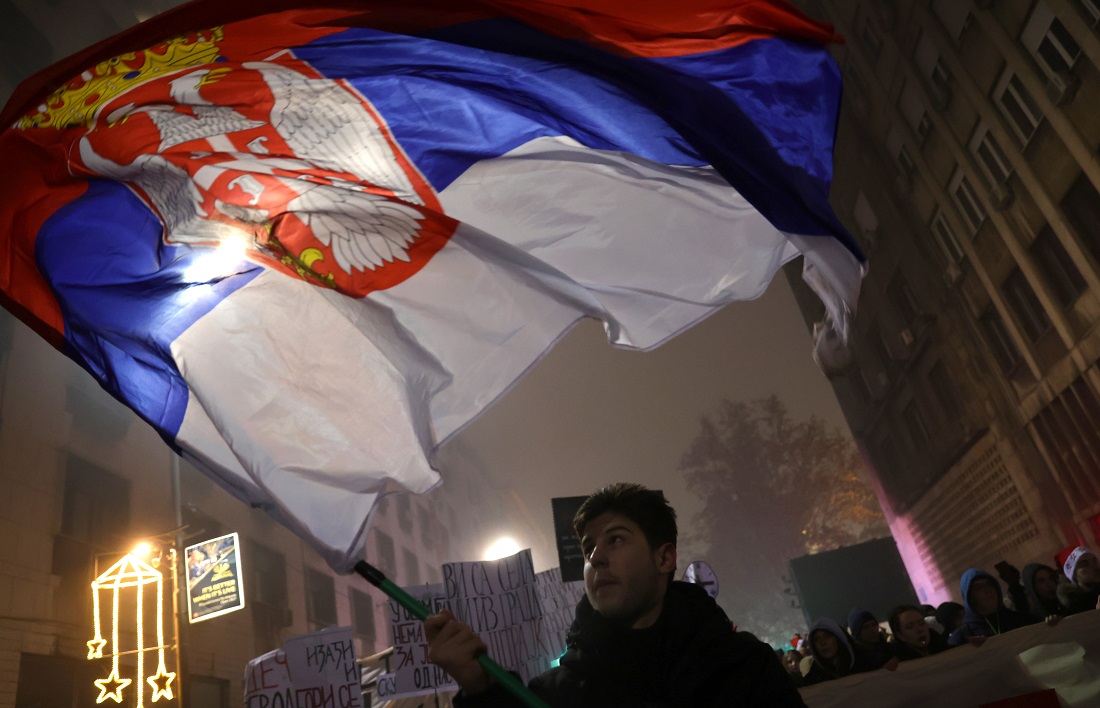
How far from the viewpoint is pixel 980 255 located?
19.9m

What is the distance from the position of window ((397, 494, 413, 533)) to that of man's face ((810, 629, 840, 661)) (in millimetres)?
27679

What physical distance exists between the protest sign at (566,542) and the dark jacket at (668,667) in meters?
5.53

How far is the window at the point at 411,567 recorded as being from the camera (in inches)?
1291

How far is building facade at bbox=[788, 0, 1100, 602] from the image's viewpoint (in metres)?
15.4

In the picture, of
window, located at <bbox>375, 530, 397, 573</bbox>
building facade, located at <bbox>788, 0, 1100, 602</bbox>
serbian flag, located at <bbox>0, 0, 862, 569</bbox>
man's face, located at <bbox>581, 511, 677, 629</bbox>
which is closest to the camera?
man's face, located at <bbox>581, 511, 677, 629</bbox>

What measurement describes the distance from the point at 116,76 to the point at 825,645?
21.3 feet

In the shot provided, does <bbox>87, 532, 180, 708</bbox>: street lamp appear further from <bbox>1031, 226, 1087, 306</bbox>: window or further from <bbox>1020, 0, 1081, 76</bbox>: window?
<bbox>1020, 0, 1081, 76</bbox>: window

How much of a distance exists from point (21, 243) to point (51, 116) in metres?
0.58

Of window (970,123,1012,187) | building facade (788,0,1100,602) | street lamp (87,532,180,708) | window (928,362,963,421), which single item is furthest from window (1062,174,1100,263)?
street lamp (87,532,180,708)

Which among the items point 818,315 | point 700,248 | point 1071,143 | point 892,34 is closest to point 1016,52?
point 1071,143

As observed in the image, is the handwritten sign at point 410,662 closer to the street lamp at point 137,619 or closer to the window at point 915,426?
the street lamp at point 137,619

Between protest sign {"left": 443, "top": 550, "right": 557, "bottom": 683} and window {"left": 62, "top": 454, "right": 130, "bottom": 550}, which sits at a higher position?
window {"left": 62, "top": 454, "right": 130, "bottom": 550}

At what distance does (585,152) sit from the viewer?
3572 millimetres

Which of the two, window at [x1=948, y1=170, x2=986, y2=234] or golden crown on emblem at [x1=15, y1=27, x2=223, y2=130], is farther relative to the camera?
window at [x1=948, y1=170, x2=986, y2=234]
